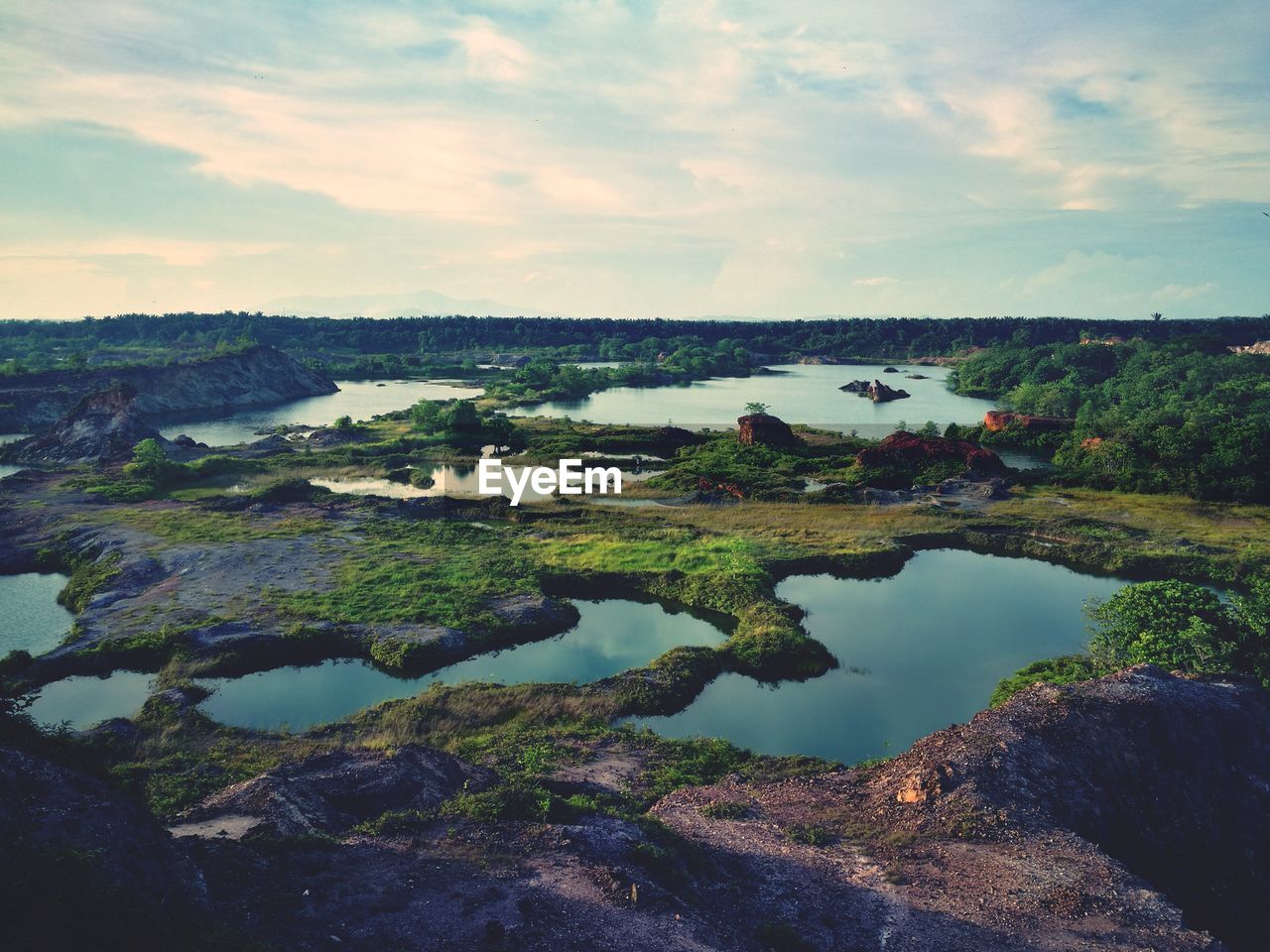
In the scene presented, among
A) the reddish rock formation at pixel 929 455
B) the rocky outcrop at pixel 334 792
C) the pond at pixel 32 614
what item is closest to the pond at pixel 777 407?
the reddish rock formation at pixel 929 455

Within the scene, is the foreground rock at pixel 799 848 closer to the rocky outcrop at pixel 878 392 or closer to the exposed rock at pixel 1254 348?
the rocky outcrop at pixel 878 392

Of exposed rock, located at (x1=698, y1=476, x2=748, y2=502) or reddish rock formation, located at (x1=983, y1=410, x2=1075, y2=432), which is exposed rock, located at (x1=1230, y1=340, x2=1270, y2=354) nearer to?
reddish rock formation, located at (x1=983, y1=410, x2=1075, y2=432)

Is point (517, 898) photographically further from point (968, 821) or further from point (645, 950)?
point (968, 821)

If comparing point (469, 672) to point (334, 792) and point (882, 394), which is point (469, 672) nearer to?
point (334, 792)

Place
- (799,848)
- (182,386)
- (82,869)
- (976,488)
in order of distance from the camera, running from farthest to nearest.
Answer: (182,386), (976,488), (799,848), (82,869)

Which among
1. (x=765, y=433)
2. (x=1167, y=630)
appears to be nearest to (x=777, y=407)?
(x=765, y=433)

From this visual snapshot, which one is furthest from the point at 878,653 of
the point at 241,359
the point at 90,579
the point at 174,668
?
the point at 241,359
